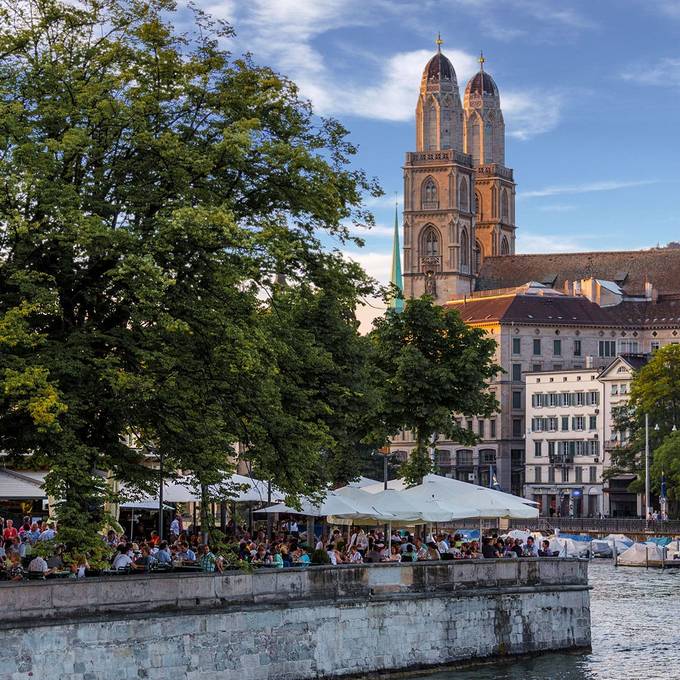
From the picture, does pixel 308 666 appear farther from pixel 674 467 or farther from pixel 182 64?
pixel 674 467

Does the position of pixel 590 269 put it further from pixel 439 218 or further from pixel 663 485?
pixel 663 485

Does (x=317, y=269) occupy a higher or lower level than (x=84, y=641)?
higher

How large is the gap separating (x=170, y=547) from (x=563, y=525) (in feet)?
267

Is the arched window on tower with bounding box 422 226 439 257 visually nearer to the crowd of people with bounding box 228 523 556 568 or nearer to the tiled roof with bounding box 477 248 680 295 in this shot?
the tiled roof with bounding box 477 248 680 295

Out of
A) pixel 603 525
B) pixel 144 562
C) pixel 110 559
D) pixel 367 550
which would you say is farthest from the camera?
pixel 603 525

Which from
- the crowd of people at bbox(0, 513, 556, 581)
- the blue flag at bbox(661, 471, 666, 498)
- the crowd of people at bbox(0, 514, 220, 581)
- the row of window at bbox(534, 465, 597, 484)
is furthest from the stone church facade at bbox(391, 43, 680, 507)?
the crowd of people at bbox(0, 514, 220, 581)

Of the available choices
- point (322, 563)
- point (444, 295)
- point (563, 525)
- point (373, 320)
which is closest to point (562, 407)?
point (563, 525)

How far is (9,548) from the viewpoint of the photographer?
3391 cm

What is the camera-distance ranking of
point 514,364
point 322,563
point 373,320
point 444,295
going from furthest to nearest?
1. point 444,295
2. point 514,364
3. point 373,320
4. point 322,563

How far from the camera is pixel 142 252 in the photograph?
31234 mm

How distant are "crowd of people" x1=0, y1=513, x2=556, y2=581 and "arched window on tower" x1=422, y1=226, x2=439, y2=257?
489ft

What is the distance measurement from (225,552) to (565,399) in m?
113

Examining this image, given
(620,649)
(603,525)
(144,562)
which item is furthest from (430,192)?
(144,562)

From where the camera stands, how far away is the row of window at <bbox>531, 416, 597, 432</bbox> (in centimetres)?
13988
